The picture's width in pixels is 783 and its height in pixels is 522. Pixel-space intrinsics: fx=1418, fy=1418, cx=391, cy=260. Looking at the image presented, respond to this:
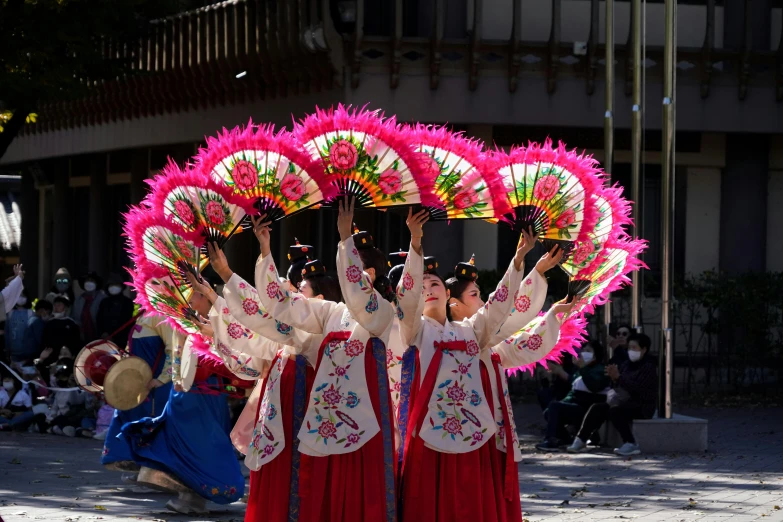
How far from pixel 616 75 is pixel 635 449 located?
806cm

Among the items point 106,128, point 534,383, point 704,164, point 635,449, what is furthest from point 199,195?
point 106,128

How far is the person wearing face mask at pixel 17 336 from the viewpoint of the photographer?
57.1ft

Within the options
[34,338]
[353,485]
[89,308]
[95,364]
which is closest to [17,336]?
[34,338]

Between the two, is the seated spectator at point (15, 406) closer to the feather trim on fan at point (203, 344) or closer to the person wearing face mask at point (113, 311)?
the person wearing face mask at point (113, 311)

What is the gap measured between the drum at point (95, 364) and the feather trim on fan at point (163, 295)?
281cm

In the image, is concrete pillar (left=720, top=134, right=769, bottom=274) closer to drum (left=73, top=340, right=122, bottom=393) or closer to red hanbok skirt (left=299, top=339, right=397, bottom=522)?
drum (left=73, top=340, right=122, bottom=393)

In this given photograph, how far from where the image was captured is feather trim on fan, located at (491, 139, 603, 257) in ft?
24.6

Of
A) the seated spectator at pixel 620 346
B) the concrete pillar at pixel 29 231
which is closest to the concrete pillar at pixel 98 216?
the concrete pillar at pixel 29 231

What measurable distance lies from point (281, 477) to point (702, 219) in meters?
15.5

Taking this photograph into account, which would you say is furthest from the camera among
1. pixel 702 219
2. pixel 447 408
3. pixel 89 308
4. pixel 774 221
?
pixel 774 221

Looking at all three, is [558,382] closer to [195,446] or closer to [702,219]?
[195,446]

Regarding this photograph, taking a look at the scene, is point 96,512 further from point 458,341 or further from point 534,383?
point 534,383

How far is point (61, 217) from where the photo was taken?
3306 centimetres

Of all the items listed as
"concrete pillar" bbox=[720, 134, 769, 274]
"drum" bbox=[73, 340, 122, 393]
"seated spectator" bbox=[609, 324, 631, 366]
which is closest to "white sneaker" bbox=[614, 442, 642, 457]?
"seated spectator" bbox=[609, 324, 631, 366]
